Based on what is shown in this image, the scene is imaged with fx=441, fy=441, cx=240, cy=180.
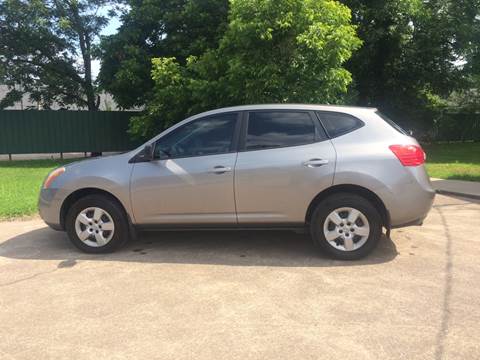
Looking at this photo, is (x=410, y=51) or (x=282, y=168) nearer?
(x=282, y=168)

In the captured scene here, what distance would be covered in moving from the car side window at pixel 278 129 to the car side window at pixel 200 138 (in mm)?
234

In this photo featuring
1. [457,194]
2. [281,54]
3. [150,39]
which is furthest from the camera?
[150,39]

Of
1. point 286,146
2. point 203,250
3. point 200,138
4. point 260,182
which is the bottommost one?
point 203,250

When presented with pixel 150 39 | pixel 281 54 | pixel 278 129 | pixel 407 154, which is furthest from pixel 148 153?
pixel 150 39

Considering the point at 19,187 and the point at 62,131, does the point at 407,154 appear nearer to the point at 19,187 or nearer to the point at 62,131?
the point at 19,187

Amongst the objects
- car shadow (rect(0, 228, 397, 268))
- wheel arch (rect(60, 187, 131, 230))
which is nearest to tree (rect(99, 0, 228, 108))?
car shadow (rect(0, 228, 397, 268))

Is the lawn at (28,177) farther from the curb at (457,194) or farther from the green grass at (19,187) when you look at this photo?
the curb at (457,194)

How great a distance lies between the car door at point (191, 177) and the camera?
493cm

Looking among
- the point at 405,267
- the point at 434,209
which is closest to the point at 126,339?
the point at 405,267

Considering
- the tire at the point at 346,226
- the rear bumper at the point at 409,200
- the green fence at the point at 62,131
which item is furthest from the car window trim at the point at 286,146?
the green fence at the point at 62,131

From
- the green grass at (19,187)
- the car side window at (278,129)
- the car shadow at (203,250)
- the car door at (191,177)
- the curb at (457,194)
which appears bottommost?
the car shadow at (203,250)

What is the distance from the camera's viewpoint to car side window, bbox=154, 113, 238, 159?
16.6 feet

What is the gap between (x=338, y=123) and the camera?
16.3ft

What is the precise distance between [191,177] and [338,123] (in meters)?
1.76
